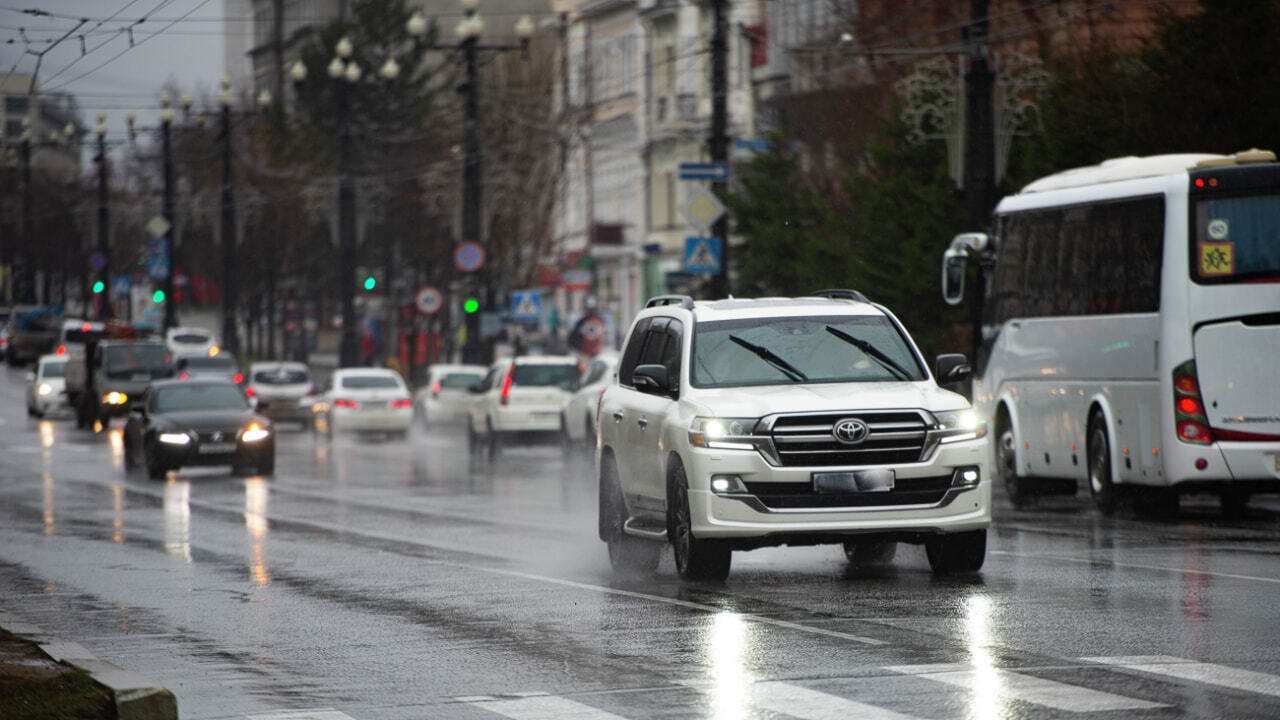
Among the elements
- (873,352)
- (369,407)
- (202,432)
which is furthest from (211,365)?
(873,352)

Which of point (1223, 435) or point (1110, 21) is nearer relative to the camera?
point (1223, 435)

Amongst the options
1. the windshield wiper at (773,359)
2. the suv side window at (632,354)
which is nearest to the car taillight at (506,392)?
the suv side window at (632,354)

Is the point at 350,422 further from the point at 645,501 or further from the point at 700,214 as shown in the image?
the point at 645,501

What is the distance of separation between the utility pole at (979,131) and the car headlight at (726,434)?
13094 millimetres

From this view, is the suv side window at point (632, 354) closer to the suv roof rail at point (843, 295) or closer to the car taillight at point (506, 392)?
the suv roof rail at point (843, 295)

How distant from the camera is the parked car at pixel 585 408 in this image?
118 ft

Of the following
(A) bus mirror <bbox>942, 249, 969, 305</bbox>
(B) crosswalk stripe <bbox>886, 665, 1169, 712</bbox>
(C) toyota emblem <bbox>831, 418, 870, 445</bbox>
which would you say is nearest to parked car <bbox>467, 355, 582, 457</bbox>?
(A) bus mirror <bbox>942, 249, 969, 305</bbox>

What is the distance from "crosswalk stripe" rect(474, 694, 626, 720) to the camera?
8953 millimetres

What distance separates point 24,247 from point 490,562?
321 feet

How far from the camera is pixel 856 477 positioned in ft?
45.6

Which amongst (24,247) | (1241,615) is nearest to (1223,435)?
(1241,615)

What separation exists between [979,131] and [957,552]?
13466mm

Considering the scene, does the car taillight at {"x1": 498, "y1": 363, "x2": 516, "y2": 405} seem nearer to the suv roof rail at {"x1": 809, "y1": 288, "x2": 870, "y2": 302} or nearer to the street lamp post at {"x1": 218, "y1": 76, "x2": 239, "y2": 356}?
the suv roof rail at {"x1": 809, "y1": 288, "x2": 870, "y2": 302}

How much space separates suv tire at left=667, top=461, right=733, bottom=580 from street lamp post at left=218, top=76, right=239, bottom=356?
52.4 m
